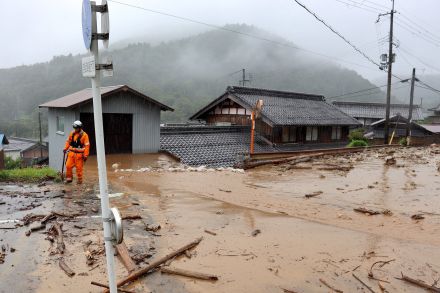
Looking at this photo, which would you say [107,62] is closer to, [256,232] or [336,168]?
[256,232]

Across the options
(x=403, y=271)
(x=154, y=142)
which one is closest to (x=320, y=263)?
(x=403, y=271)

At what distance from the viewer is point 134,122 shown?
60.9 ft

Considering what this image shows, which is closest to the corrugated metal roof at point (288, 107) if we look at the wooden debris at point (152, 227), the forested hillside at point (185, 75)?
the wooden debris at point (152, 227)

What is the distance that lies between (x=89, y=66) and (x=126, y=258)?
281cm

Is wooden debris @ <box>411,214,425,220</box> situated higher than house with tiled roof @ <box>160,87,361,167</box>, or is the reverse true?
house with tiled roof @ <box>160,87,361,167</box>

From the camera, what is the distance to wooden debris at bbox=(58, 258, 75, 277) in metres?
4.59

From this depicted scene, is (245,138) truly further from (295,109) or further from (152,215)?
(152,215)

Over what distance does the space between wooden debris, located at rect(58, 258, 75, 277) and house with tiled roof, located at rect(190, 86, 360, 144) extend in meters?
19.9

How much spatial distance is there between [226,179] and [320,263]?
305 inches

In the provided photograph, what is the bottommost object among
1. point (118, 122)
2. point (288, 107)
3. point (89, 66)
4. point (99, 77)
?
point (118, 122)

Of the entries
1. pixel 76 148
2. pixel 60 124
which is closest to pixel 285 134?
pixel 60 124

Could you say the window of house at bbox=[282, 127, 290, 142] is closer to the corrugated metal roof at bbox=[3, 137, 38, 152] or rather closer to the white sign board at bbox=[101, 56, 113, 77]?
the white sign board at bbox=[101, 56, 113, 77]

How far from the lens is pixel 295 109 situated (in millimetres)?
28375

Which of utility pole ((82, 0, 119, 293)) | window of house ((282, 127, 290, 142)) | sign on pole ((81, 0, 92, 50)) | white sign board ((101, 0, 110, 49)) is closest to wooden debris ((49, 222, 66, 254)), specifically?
utility pole ((82, 0, 119, 293))
